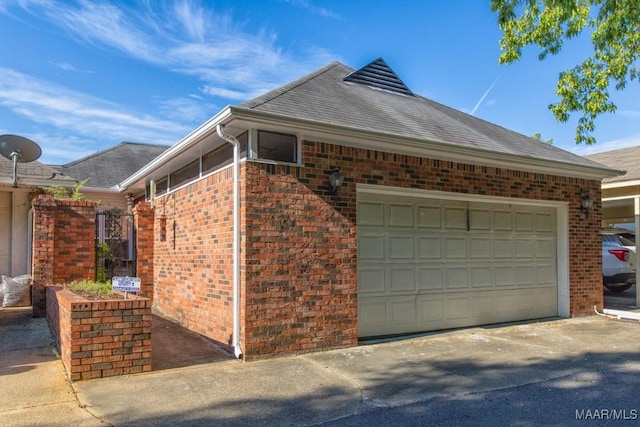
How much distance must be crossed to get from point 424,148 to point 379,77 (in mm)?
3392

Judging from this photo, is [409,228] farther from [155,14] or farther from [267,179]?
[155,14]

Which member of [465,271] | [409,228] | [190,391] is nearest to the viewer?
[190,391]

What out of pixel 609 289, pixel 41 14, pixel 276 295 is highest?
pixel 41 14

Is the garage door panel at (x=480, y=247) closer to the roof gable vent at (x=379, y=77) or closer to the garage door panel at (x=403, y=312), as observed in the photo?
the garage door panel at (x=403, y=312)

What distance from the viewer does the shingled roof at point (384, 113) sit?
20.9 ft

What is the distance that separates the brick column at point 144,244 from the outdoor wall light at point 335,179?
5027mm

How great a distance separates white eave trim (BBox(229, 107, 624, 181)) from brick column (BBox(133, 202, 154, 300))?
5130mm

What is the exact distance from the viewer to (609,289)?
14156 millimetres

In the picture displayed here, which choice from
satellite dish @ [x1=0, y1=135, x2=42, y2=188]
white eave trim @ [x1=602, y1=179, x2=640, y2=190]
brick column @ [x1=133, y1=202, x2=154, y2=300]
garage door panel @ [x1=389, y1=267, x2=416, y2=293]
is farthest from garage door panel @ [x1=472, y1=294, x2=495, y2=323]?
satellite dish @ [x1=0, y1=135, x2=42, y2=188]

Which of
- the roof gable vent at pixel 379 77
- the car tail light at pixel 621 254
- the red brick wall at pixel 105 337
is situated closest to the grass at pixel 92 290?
the red brick wall at pixel 105 337

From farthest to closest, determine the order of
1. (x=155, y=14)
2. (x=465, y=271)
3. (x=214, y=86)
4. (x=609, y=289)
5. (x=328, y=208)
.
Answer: (x=214, y=86)
(x=609, y=289)
(x=155, y=14)
(x=465, y=271)
(x=328, y=208)

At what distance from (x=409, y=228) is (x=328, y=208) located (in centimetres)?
183

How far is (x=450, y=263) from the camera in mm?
7879

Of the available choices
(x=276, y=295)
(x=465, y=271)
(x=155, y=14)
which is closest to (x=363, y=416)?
(x=276, y=295)
